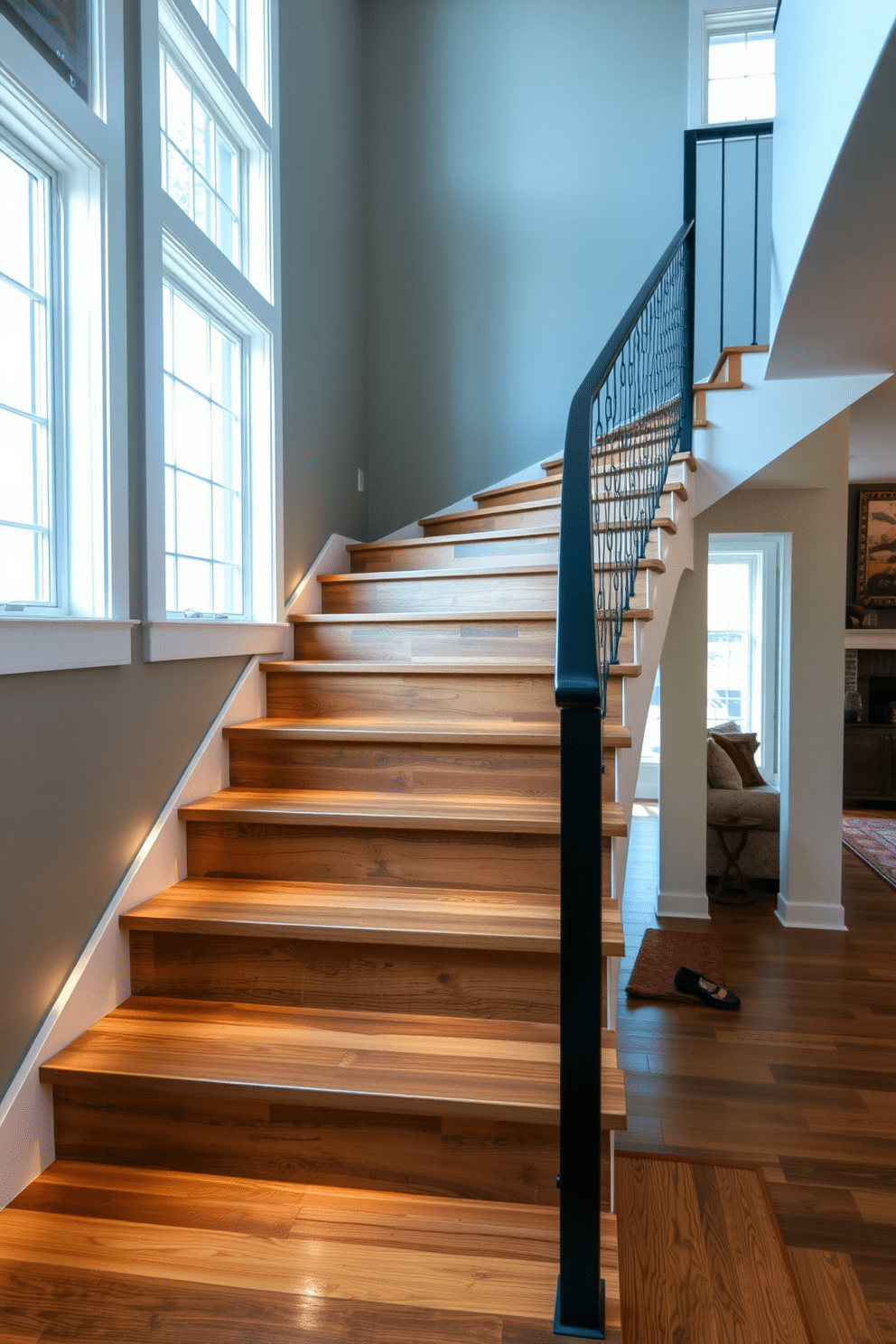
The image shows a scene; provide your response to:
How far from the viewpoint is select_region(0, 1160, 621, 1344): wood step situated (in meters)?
1.41

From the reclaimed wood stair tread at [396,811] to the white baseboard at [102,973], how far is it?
0.08 metres

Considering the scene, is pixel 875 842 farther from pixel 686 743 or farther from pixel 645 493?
pixel 645 493

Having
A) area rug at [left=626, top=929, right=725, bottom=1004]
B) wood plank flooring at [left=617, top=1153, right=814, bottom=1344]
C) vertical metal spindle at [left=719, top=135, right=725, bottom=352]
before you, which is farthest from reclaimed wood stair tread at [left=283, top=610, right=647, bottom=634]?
vertical metal spindle at [left=719, top=135, right=725, bottom=352]

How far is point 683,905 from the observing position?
5.26 metres

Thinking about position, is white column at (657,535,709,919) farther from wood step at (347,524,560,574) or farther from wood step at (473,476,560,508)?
wood step at (347,524,560,574)

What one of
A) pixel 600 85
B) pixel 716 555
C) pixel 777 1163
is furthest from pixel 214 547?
pixel 716 555

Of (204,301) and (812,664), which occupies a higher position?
(204,301)

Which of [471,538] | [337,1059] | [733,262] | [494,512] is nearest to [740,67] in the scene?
[733,262]

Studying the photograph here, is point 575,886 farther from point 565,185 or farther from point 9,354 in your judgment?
point 565,185

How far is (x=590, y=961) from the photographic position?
54.2 inches

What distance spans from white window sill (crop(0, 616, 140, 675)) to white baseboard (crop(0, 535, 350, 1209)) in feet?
1.63

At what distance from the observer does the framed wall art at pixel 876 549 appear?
8.79m

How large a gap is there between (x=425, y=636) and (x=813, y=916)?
3147mm

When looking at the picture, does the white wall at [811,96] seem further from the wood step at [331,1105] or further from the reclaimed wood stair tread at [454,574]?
the wood step at [331,1105]
